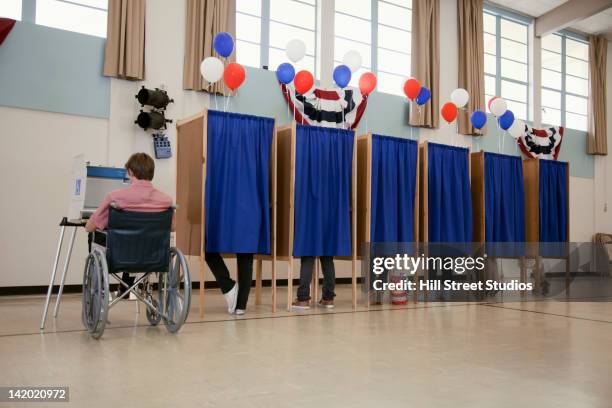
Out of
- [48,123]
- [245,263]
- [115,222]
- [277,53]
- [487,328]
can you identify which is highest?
[277,53]

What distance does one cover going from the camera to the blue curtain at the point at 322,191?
4.68 metres

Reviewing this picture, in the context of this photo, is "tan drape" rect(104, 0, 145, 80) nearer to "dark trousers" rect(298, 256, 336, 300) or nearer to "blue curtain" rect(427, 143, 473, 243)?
"dark trousers" rect(298, 256, 336, 300)

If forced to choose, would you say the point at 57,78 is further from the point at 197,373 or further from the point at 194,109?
the point at 197,373

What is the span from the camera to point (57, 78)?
18.4 feet

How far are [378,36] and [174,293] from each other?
5.70 metres

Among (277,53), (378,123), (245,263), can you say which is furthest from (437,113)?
(245,263)

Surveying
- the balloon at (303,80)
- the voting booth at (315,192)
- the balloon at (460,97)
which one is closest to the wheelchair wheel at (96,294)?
the voting booth at (315,192)

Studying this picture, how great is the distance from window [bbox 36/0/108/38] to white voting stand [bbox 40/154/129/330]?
7.78ft

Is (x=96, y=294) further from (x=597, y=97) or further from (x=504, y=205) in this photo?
(x=597, y=97)

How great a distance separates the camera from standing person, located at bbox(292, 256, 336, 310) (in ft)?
15.2

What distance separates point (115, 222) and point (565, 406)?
2.31 m

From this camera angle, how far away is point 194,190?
4.42 meters

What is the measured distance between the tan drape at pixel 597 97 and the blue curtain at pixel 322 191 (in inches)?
277

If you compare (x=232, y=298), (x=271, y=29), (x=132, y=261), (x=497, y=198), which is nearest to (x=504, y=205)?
(x=497, y=198)
